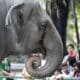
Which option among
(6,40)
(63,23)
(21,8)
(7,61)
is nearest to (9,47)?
(6,40)

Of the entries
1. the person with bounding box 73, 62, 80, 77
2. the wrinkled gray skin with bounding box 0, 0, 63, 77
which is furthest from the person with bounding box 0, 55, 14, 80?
the wrinkled gray skin with bounding box 0, 0, 63, 77

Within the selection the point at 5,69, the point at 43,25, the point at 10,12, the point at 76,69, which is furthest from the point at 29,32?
the point at 76,69

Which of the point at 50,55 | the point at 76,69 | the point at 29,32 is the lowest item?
the point at 76,69

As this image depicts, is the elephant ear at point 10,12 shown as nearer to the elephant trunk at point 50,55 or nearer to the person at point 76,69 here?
the elephant trunk at point 50,55

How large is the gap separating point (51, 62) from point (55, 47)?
0.13m

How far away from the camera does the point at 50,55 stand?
166 inches

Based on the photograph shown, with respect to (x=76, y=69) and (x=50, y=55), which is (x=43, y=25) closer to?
(x=50, y=55)

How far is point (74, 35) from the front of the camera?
1194cm

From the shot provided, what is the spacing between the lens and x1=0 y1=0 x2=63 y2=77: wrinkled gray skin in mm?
4191

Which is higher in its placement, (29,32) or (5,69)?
(29,32)

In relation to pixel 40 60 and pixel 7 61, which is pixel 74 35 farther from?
pixel 40 60

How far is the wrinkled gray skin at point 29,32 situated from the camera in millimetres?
4191

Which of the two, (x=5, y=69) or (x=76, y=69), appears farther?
(x=76, y=69)

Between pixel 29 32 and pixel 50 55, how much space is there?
27 cm
